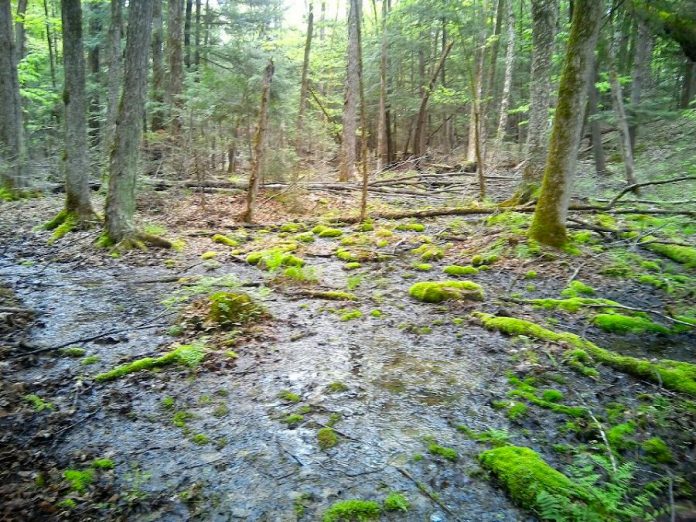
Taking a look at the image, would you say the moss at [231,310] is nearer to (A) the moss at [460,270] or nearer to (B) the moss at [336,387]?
(B) the moss at [336,387]

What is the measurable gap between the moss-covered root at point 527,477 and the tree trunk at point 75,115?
36.0ft

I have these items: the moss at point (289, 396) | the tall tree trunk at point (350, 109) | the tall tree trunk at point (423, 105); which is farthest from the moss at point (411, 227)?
the tall tree trunk at point (423, 105)

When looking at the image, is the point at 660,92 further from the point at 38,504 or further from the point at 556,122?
the point at 38,504

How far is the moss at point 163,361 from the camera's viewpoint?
15.5ft

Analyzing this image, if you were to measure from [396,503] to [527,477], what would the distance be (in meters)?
0.97

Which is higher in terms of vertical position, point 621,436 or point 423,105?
point 423,105

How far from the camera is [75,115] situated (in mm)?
10539

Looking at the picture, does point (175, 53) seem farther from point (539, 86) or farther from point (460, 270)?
point (460, 270)

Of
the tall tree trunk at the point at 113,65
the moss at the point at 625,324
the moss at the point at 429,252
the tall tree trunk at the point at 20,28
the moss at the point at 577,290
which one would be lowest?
the moss at the point at 625,324

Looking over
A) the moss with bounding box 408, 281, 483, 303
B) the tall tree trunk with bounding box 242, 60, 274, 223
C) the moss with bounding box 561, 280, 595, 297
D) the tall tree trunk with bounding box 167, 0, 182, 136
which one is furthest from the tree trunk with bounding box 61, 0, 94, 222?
the moss with bounding box 561, 280, 595, 297

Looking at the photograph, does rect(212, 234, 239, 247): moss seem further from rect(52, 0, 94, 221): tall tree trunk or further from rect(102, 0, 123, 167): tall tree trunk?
rect(102, 0, 123, 167): tall tree trunk

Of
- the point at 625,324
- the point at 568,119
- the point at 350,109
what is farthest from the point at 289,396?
the point at 350,109

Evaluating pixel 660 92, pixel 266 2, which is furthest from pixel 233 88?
pixel 660 92

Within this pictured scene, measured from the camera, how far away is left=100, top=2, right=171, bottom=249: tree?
9312 millimetres
